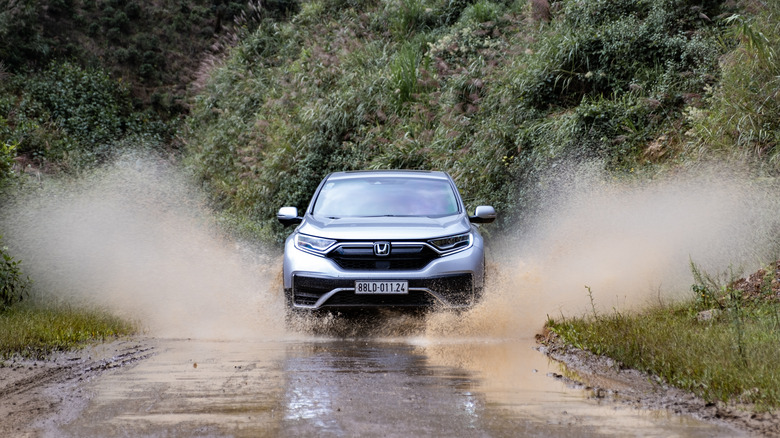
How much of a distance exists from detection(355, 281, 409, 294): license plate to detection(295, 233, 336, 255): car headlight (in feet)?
1.75

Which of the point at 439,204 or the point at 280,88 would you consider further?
the point at 280,88

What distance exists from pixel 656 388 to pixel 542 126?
1040cm

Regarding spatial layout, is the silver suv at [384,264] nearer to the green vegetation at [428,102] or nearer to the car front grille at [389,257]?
the car front grille at [389,257]

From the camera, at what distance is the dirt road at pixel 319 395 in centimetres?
502

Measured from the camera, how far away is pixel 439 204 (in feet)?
33.6

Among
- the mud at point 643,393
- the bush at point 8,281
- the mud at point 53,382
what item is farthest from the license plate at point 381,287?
the bush at point 8,281

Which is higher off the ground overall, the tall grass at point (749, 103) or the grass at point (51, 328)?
the tall grass at point (749, 103)

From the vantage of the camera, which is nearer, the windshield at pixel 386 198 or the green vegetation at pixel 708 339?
the green vegetation at pixel 708 339

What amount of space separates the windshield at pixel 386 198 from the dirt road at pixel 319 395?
7.06ft

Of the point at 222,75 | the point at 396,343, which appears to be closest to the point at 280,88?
the point at 222,75

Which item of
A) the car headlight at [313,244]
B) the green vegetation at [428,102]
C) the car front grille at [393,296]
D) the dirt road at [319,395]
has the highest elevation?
the dirt road at [319,395]

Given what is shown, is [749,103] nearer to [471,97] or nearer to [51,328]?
[471,97]

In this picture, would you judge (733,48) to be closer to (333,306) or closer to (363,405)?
(333,306)

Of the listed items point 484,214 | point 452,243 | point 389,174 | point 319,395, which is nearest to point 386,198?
point 389,174
